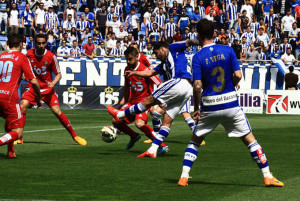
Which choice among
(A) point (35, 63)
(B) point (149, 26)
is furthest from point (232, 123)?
(B) point (149, 26)

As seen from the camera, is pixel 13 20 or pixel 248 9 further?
pixel 248 9

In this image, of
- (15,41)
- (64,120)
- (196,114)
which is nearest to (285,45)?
(64,120)

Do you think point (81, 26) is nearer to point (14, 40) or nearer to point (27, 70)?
point (14, 40)

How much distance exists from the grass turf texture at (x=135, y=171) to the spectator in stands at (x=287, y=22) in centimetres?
2048

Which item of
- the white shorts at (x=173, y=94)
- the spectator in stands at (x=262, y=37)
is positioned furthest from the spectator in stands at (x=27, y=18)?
the white shorts at (x=173, y=94)

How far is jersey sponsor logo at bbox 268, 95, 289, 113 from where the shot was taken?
98.9ft

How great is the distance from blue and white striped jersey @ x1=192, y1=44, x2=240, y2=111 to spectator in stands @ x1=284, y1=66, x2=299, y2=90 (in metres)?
24.0

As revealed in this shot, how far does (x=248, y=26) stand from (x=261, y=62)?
2862 mm

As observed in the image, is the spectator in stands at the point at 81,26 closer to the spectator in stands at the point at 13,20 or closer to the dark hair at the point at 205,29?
the spectator in stands at the point at 13,20

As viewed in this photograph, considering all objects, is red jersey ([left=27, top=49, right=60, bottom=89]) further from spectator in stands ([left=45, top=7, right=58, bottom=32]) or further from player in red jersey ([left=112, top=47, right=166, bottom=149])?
spectator in stands ([left=45, top=7, right=58, bottom=32])

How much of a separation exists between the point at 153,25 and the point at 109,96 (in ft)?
22.2

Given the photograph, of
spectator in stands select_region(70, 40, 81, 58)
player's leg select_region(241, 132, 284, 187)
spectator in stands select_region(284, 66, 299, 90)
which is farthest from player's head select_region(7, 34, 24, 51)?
spectator in stands select_region(70, 40, 81, 58)

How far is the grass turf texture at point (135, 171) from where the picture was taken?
8.34 m

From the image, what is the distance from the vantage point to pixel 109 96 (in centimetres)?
3128
